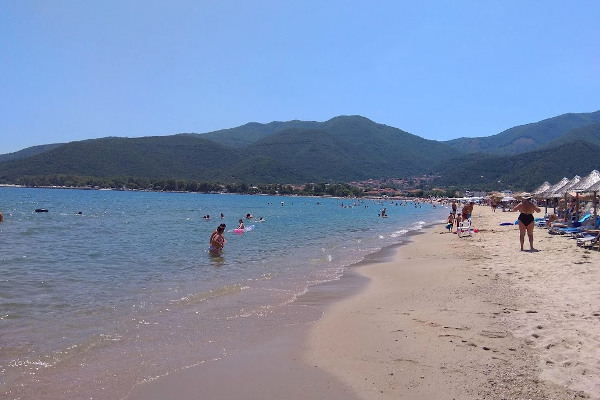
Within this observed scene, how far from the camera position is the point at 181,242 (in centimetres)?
1997

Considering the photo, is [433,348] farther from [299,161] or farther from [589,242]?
[299,161]

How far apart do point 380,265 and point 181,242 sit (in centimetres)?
950

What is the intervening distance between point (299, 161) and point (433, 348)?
162029 mm

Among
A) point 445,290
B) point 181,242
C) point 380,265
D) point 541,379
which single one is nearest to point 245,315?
point 445,290

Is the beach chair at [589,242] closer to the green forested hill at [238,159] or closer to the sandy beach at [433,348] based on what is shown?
the sandy beach at [433,348]

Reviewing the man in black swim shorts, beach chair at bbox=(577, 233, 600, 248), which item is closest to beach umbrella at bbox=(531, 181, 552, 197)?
the man in black swim shorts

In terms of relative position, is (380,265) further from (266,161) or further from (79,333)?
(266,161)

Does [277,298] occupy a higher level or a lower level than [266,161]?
lower

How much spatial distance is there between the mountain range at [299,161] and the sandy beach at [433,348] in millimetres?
102522

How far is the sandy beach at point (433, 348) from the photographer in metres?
4.46

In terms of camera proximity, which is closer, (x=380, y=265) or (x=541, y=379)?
(x=541, y=379)

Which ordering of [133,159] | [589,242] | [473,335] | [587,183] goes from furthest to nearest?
1. [133,159]
2. [587,183]
3. [589,242]
4. [473,335]

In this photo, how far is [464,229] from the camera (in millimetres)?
23281

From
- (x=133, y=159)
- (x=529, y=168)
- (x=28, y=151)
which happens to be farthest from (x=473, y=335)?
(x=28, y=151)
